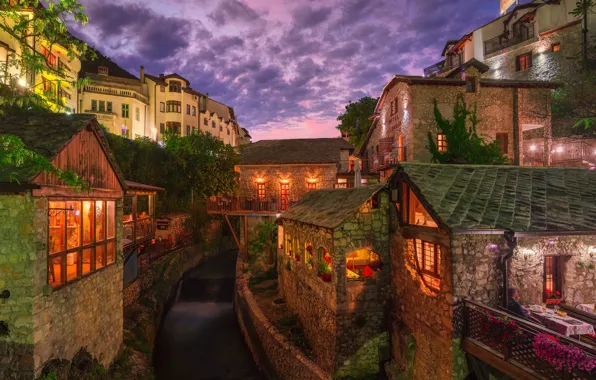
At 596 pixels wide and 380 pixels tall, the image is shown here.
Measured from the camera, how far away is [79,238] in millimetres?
9102

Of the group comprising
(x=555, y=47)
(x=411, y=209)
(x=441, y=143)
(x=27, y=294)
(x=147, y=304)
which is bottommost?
(x=147, y=304)

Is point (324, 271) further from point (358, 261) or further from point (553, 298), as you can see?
point (553, 298)

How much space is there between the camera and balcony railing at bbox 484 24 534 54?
28.3 metres

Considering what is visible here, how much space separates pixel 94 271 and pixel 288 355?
7.38 meters

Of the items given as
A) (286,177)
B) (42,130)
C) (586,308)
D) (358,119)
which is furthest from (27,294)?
(358,119)

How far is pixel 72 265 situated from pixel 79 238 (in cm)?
73

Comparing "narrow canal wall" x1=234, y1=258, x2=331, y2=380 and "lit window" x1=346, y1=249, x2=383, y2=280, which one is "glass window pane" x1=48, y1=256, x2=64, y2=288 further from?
"lit window" x1=346, y1=249, x2=383, y2=280

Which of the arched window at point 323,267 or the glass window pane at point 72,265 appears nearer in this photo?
the glass window pane at point 72,265

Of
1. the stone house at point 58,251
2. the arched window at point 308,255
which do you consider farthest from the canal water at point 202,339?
the arched window at point 308,255

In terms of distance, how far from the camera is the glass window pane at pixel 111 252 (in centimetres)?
1068

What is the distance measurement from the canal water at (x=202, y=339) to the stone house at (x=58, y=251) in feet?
16.0

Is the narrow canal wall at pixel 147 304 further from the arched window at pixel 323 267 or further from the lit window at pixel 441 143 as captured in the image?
the lit window at pixel 441 143

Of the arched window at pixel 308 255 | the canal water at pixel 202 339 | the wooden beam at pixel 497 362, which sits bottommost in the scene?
the canal water at pixel 202 339

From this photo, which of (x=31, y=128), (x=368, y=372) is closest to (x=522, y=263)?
(x=368, y=372)
